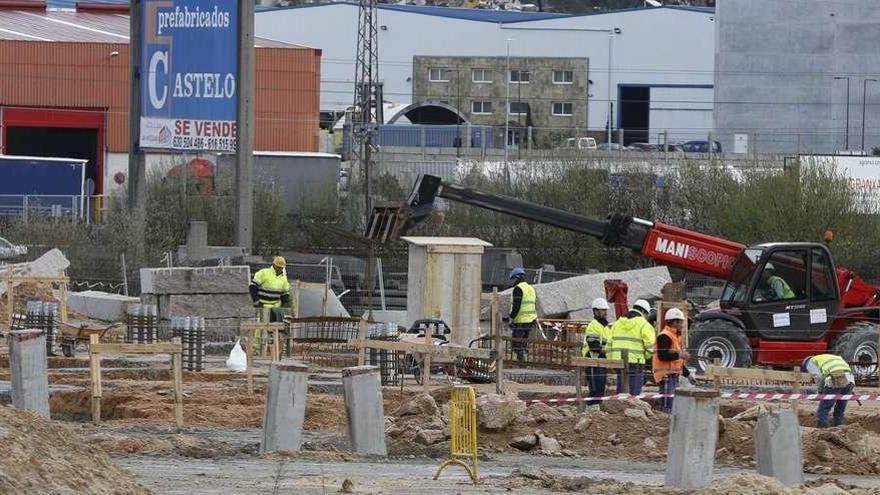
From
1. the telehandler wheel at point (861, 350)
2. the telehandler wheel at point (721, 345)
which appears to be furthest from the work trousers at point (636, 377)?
the telehandler wheel at point (861, 350)

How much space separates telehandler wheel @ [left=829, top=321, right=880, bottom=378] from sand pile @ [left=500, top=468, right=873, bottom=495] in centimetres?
1105

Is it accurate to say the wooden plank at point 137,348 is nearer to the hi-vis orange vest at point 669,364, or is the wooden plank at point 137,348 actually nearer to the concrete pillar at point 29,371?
the concrete pillar at point 29,371

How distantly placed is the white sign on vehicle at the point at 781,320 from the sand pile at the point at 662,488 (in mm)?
11324

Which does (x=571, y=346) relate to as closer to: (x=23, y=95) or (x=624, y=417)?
(x=624, y=417)

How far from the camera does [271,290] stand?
→ 2509 centimetres

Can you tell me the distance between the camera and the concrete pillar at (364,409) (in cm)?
1478

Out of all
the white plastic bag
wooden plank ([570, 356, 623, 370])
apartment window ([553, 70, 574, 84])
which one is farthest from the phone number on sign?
A: apartment window ([553, 70, 574, 84])

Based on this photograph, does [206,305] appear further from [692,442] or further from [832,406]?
[692,442]

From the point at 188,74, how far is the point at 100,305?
548 cm

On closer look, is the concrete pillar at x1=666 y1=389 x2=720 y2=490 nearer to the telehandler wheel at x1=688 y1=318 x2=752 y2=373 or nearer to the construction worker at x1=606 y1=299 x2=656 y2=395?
the construction worker at x1=606 y1=299 x2=656 y2=395

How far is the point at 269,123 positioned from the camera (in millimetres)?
58125

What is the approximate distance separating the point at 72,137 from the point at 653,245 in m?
35.1

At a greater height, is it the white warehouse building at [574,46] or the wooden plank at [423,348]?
the white warehouse building at [574,46]

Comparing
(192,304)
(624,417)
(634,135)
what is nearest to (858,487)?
(624,417)
